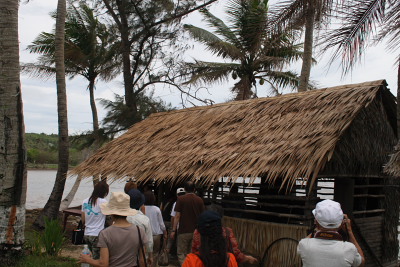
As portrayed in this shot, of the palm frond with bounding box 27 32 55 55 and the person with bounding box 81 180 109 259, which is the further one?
the palm frond with bounding box 27 32 55 55

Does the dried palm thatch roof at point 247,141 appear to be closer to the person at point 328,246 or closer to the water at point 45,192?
the water at point 45,192

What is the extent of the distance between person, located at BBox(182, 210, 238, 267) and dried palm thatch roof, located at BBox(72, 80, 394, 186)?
138 inches

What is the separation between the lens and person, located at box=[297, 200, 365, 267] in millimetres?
3453

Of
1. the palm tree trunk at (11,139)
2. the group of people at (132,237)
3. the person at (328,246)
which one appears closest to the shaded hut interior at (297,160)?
the group of people at (132,237)

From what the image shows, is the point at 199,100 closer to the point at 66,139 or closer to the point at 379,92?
the point at 66,139

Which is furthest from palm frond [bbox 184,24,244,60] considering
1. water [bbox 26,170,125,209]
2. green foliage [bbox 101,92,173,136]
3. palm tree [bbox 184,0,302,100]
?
water [bbox 26,170,125,209]

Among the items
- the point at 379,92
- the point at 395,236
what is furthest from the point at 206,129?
the point at 395,236

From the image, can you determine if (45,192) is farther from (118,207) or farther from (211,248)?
(211,248)

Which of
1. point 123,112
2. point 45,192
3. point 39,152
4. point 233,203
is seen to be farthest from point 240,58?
point 39,152

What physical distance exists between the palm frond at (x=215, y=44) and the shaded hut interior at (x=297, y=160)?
8.84 metres

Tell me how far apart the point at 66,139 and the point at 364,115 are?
9.41 m

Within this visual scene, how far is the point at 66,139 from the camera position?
14.5m

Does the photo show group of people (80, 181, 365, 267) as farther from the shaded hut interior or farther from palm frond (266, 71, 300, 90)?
palm frond (266, 71, 300, 90)

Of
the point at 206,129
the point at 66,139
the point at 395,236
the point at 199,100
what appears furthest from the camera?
the point at 199,100
